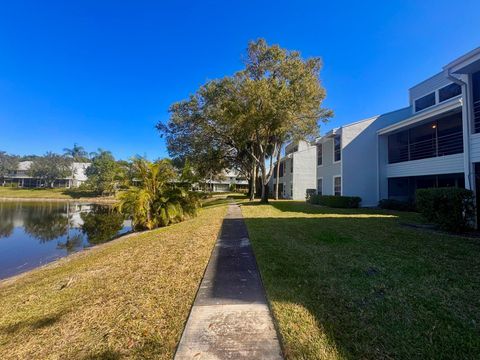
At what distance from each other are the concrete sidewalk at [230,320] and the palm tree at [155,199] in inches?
292

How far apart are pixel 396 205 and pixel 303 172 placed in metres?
13.0

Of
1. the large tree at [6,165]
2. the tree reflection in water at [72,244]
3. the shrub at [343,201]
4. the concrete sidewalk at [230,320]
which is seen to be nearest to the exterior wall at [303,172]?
the shrub at [343,201]

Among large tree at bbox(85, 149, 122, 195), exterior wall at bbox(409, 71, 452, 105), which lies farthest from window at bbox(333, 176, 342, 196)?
large tree at bbox(85, 149, 122, 195)

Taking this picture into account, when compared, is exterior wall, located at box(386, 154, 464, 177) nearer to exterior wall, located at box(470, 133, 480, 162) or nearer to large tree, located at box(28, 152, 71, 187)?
exterior wall, located at box(470, 133, 480, 162)

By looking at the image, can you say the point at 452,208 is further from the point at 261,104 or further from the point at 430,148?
the point at 261,104

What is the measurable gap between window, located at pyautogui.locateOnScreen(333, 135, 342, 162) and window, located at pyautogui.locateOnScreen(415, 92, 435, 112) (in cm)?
537

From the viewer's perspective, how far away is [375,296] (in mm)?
3559

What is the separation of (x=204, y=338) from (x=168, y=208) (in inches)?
383

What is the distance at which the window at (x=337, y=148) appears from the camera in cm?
1803

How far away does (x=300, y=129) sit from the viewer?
20328 mm

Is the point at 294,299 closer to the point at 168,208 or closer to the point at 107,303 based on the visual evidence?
the point at 107,303

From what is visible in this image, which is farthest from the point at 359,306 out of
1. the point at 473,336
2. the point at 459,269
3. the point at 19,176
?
the point at 19,176

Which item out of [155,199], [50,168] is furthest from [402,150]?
[50,168]

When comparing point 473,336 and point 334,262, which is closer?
point 473,336
